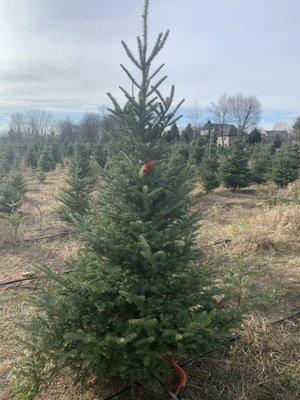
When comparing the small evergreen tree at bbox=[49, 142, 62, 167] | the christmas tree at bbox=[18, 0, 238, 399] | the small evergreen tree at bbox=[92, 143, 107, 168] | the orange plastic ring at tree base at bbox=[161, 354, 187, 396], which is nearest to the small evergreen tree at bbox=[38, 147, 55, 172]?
the small evergreen tree at bbox=[49, 142, 62, 167]

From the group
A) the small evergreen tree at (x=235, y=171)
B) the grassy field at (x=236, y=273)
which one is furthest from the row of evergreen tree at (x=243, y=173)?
the grassy field at (x=236, y=273)

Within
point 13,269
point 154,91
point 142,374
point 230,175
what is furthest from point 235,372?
point 230,175

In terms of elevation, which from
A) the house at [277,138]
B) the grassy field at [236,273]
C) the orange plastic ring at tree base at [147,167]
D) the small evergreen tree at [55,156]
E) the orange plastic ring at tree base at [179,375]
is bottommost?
the grassy field at [236,273]

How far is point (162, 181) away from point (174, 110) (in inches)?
27.4

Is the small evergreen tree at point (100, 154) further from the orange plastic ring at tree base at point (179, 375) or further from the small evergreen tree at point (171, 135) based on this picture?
the orange plastic ring at tree base at point (179, 375)

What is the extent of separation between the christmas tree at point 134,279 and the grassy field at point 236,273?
1.47 feet

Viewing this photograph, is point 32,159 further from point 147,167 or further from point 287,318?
point 147,167

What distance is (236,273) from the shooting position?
196 inches

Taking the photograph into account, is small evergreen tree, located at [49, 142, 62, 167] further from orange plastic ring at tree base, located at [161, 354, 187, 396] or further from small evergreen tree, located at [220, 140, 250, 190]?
orange plastic ring at tree base, located at [161, 354, 187, 396]

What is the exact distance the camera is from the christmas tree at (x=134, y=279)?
287 centimetres

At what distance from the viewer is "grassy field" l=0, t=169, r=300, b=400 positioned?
3404mm

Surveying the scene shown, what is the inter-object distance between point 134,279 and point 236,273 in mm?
2286

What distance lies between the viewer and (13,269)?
22.7 ft

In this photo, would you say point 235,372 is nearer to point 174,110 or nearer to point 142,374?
point 142,374
